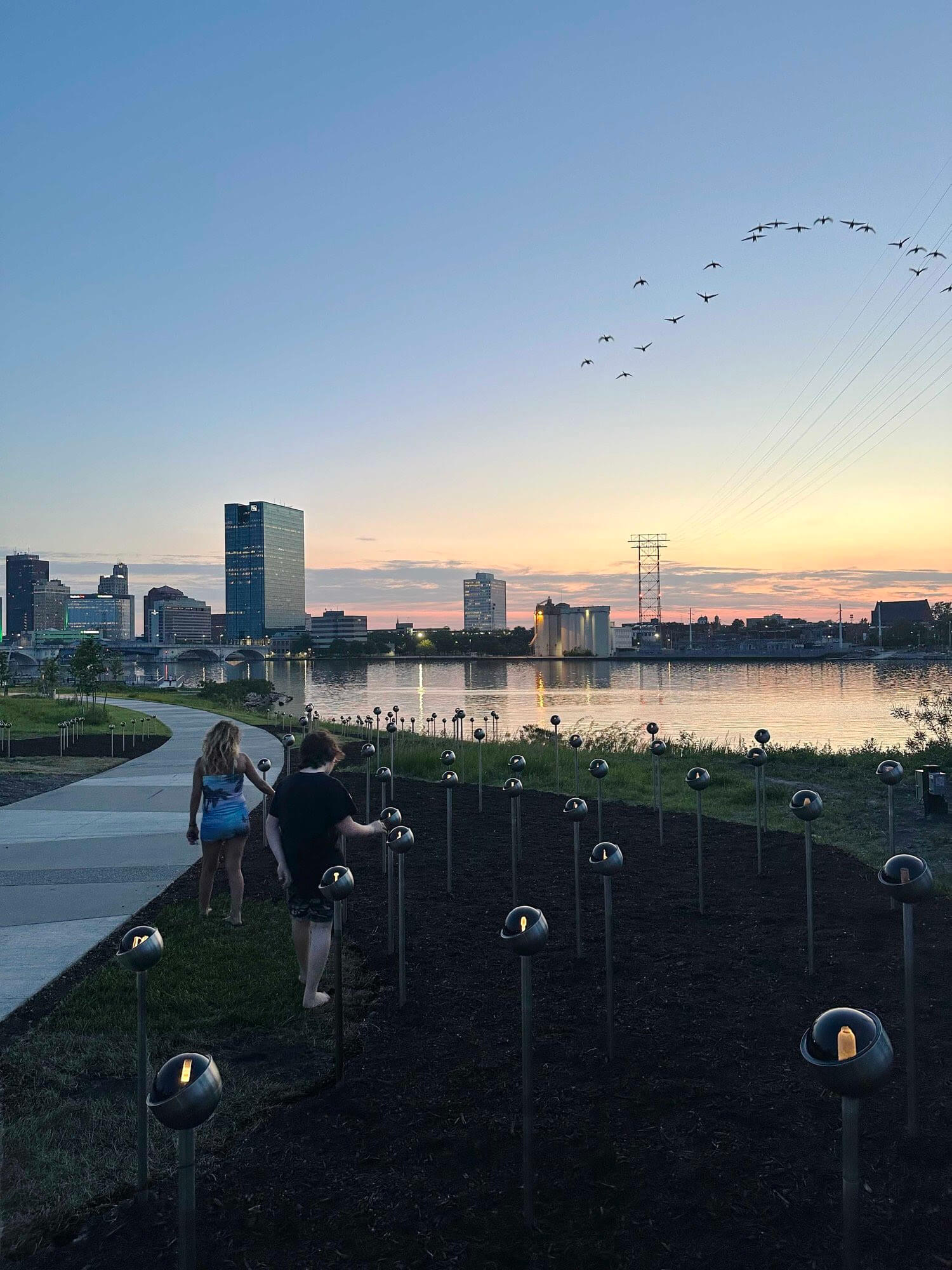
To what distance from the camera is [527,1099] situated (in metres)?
3.42

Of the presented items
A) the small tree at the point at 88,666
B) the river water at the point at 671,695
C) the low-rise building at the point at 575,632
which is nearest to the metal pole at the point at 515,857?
the river water at the point at 671,695

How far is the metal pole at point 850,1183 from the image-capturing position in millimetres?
2451

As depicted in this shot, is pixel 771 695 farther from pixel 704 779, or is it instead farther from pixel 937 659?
pixel 937 659

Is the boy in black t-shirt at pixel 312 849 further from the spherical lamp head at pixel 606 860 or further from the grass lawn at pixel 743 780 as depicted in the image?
the grass lawn at pixel 743 780

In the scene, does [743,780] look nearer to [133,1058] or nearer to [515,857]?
[515,857]

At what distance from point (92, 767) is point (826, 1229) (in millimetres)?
17513

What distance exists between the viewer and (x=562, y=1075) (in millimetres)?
4449

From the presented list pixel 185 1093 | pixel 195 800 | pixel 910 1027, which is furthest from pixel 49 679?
pixel 910 1027

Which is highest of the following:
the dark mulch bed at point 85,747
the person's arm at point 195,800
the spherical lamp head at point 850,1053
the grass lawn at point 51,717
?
the spherical lamp head at point 850,1053

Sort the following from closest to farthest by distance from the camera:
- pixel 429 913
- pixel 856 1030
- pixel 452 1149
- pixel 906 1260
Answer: pixel 856 1030
pixel 906 1260
pixel 452 1149
pixel 429 913

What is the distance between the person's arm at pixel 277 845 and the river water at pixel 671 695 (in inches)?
1060

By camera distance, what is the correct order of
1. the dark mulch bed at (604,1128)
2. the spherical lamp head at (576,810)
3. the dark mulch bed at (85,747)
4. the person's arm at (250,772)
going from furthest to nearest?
the dark mulch bed at (85,747), the person's arm at (250,772), the spherical lamp head at (576,810), the dark mulch bed at (604,1128)

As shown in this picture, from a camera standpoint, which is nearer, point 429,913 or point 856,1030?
point 856,1030

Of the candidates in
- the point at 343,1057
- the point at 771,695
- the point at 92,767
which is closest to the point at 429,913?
the point at 343,1057
